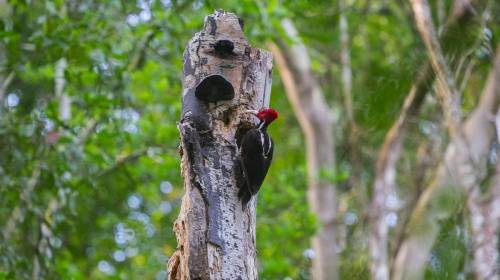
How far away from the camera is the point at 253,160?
3.94 m

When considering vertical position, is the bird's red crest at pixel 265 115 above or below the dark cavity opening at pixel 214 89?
above

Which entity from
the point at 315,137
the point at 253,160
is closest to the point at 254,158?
the point at 253,160

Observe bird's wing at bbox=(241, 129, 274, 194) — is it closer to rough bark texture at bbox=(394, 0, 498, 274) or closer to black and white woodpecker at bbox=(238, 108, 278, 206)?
black and white woodpecker at bbox=(238, 108, 278, 206)

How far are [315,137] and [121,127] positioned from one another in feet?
16.0

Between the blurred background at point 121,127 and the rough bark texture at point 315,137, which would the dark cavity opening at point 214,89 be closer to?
the blurred background at point 121,127

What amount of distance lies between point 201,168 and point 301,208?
5.61m

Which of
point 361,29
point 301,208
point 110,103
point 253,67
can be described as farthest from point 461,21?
point 361,29

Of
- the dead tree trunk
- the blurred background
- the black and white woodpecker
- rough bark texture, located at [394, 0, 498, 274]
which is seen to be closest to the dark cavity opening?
the dead tree trunk

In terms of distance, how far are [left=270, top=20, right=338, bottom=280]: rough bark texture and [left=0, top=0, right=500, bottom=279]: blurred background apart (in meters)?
0.27

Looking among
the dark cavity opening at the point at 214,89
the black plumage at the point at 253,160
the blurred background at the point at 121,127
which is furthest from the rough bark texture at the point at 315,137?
the dark cavity opening at the point at 214,89

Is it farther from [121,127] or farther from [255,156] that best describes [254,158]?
[121,127]

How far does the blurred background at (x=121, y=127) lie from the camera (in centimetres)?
382

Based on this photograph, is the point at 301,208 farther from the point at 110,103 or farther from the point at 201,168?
the point at 201,168

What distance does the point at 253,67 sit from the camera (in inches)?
163
